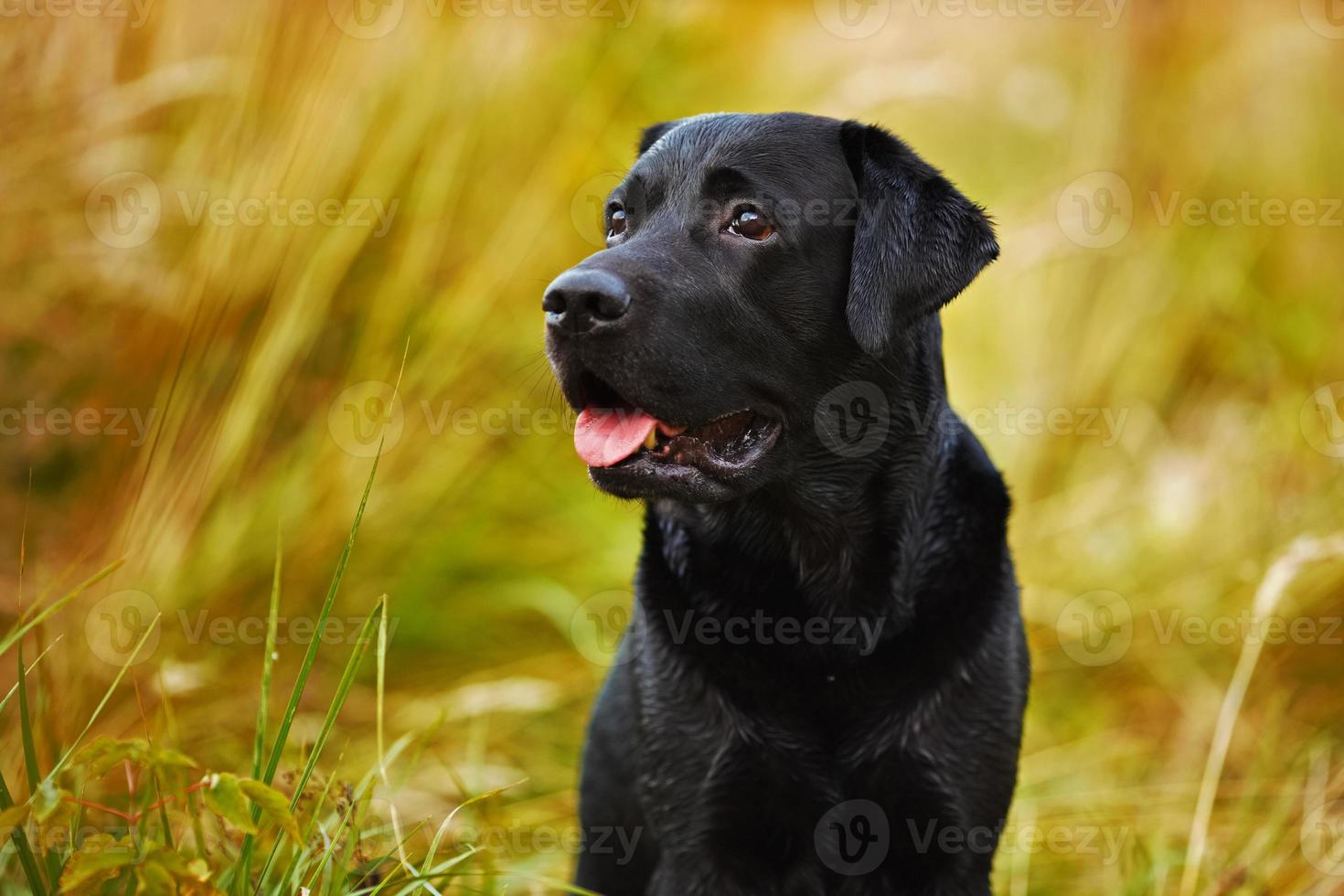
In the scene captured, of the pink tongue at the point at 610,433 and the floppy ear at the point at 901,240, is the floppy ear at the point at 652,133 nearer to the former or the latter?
the floppy ear at the point at 901,240

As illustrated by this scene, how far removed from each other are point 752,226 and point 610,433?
1.52 ft

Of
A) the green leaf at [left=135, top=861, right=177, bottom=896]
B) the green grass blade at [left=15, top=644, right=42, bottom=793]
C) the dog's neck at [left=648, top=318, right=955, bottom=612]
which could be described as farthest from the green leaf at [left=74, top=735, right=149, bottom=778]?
the dog's neck at [left=648, top=318, right=955, bottom=612]

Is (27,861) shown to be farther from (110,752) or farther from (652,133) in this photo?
(652,133)

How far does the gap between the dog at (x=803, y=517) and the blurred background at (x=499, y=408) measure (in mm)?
643


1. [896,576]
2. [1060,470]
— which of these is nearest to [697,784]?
[896,576]

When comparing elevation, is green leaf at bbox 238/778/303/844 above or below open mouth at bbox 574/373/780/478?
below

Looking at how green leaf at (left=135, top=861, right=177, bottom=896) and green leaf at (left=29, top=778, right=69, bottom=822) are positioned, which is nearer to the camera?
green leaf at (left=29, top=778, right=69, bottom=822)

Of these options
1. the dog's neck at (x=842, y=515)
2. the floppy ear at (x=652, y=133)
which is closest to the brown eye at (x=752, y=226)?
the dog's neck at (x=842, y=515)

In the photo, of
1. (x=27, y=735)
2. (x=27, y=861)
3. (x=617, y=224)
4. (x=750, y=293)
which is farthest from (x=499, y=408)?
(x=27, y=861)

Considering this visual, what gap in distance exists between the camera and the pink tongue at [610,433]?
2.28 m

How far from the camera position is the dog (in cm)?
230

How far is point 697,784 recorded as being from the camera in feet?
7.75

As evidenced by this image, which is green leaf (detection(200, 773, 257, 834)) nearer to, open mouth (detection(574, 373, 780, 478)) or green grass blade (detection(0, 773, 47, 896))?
green grass blade (detection(0, 773, 47, 896))

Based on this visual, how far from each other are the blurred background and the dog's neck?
0.80m
